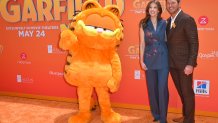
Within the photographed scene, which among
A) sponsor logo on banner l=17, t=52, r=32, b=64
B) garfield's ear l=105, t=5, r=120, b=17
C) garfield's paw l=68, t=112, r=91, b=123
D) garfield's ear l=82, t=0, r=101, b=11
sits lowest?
garfield's paw l=68, t=112, r=91, b=123

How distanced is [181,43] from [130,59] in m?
1.01

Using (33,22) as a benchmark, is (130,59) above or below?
below

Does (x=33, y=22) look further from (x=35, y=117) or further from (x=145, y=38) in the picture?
(x=145, y=38)

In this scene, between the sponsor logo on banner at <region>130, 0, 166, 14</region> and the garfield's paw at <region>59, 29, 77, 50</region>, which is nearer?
the garfield's paw at <region>59, 29, 77, 50</region>

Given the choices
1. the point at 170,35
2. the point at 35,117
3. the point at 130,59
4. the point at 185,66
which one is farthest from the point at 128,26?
the point at 35,117

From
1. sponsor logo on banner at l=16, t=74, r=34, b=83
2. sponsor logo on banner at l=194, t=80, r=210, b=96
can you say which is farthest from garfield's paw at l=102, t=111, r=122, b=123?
sponsor logo on banner at l=16, t=74, r=34, b=83

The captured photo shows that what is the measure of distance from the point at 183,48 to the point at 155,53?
30 cm

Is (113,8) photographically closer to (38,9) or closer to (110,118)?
(110,118)

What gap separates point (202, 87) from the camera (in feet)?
10.9

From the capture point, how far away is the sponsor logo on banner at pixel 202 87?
3285 mm

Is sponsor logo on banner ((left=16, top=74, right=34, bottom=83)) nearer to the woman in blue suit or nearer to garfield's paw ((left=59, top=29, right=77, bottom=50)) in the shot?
garfield's paw ((left=59, top=29, right=77, bottom=50))

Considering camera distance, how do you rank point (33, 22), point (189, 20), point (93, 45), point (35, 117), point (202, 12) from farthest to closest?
1. point (33, 22)
2. point (35, 117)
3. point (202, 12)
4. point (93, 45)
5. point (189, 20)

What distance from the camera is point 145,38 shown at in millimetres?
2930

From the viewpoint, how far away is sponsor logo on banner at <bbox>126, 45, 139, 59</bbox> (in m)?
3.53
